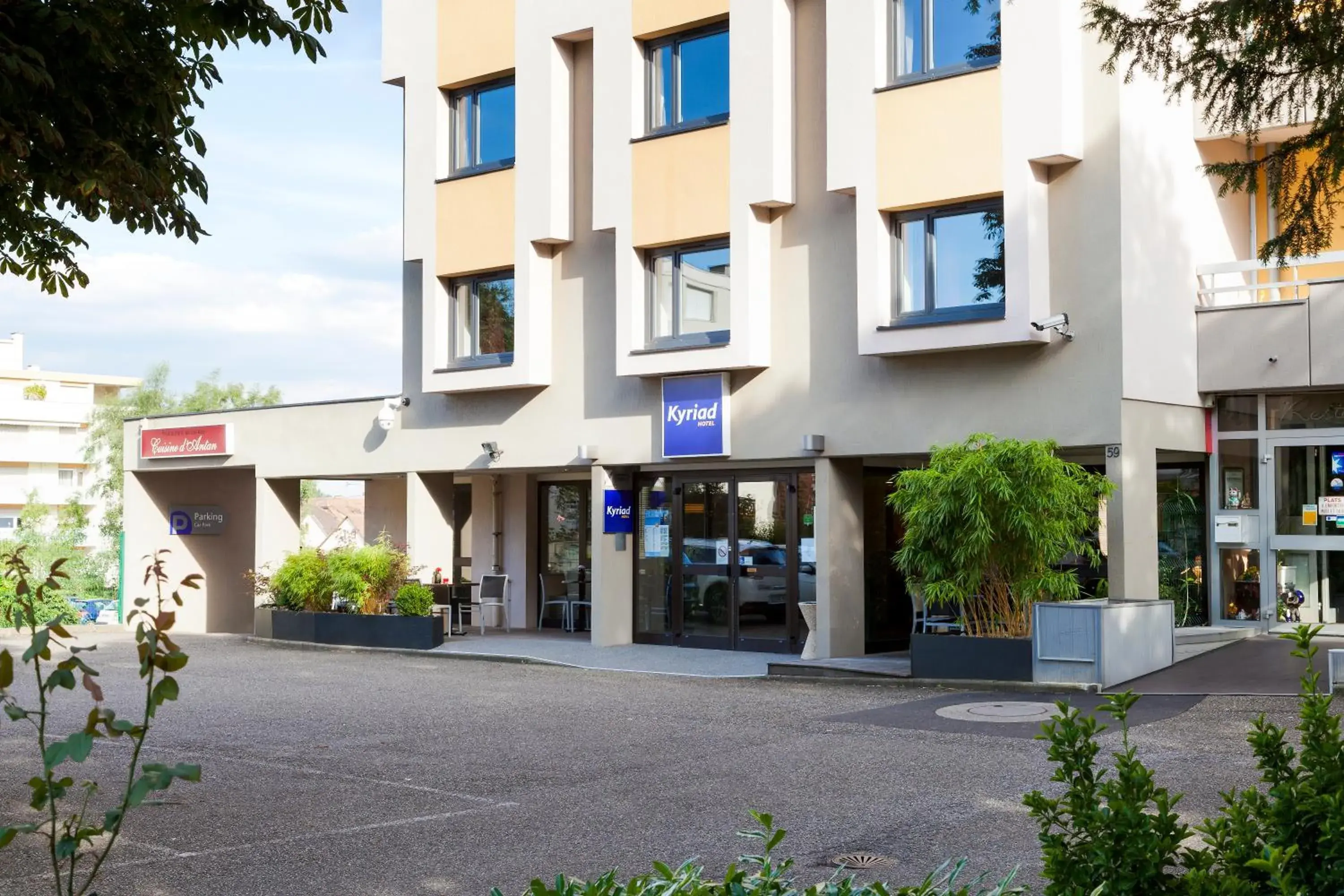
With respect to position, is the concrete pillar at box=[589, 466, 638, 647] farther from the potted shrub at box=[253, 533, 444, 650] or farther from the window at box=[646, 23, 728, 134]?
the window at box=[646, 23, 728, 134]

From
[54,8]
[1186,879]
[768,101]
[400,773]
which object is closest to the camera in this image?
[1186,879]

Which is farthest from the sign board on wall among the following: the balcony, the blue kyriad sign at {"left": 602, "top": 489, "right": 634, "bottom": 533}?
the balcony

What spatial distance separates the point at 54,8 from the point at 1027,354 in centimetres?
1067

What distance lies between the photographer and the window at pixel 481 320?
807 inches

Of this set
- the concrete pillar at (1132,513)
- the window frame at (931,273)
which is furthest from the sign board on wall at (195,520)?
the concrete pillar at (1132,513)

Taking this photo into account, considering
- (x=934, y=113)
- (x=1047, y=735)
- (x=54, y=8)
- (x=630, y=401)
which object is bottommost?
(x=1047, y=735)

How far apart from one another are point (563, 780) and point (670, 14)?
12.0 m

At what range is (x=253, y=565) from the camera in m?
27.2

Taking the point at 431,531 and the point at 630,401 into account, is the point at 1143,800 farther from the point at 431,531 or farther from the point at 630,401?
the point at 431,531

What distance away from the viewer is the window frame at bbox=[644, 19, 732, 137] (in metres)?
18.1

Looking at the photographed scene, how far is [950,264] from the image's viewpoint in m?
15.8

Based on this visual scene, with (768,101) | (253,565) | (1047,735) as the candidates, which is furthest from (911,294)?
(253,565)

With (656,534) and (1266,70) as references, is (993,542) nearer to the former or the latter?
(656,534)

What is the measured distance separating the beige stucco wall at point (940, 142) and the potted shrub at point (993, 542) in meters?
2.93
